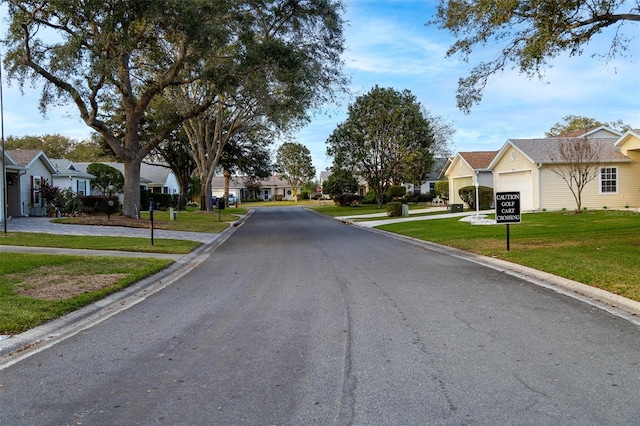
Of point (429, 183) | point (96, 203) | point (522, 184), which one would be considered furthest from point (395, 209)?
point (429, 183)

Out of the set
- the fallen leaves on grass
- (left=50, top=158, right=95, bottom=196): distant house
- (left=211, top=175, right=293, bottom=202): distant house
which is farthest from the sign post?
(left=211, top=175, right=293, bottom=202): distant house

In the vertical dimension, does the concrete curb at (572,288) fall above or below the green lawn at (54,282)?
below

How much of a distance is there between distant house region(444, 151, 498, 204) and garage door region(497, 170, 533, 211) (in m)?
1.81

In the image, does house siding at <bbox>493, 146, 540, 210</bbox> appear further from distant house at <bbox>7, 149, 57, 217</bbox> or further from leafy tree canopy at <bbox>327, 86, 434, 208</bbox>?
distant house at <bbox>7, 149, 57, 217</bbox>

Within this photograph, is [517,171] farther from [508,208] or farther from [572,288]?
[572,288]

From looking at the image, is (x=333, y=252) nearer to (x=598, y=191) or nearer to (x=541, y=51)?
(x=541, y=51)

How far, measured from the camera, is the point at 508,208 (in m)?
14.4

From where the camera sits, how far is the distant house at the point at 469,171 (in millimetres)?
37000

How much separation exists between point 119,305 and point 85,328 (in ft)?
5.05

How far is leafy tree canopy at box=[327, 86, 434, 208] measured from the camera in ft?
144

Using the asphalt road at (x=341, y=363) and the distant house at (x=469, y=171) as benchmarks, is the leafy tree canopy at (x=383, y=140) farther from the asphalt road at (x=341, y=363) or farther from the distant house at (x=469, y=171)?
the asphalt road at (x=341, y=363)

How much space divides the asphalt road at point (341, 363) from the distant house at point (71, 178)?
29.9 m

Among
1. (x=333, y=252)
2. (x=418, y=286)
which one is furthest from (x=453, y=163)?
(x=418, y=286)

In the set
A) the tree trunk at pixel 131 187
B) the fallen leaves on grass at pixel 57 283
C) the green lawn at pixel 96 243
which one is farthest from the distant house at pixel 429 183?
the fallen leaves on grass at pixel 57 283
